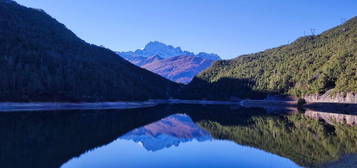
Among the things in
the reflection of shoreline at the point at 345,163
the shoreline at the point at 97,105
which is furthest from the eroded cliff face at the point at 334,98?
the reflection of shoreline at the point at 345,163

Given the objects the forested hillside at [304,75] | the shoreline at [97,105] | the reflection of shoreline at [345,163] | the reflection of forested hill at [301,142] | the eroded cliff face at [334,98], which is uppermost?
the forested hillside at [304,75]

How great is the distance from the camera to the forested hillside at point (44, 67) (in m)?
92.9

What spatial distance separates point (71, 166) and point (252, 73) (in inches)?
7039

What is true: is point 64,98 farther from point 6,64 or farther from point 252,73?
point 252,73

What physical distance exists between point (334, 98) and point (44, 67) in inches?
4081

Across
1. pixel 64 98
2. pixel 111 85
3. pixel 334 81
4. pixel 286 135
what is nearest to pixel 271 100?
pixel 334 81

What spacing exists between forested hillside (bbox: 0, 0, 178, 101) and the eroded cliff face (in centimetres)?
7582

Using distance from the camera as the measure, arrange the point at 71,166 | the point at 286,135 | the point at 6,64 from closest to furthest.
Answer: the point at 71,166 < the point at 286,135 < the point at 6,64

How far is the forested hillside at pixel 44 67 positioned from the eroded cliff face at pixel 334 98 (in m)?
75.8

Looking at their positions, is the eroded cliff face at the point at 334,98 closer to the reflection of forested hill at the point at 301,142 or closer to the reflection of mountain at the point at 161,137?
the reflection of forested hill at the point at 301,142

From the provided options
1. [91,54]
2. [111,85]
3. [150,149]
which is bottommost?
[150,149]

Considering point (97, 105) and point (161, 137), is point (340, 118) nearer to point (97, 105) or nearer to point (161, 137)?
point (161, 137)

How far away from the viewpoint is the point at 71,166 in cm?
2406

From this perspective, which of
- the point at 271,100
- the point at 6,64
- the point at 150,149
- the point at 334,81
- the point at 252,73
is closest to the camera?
the point at 150,149
